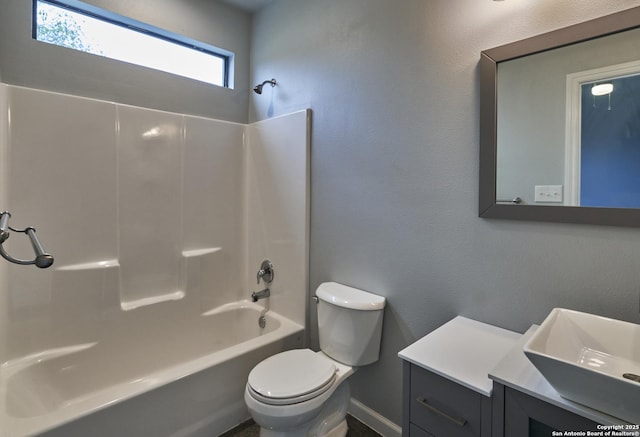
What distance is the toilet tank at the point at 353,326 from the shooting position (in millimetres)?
1708

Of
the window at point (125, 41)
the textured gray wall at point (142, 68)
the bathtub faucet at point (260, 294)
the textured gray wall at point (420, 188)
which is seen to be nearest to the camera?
the textured gray wall at point (420, 188)

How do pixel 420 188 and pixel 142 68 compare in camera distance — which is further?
pixel 142 68

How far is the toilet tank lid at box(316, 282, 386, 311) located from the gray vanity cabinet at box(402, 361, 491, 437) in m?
0.51

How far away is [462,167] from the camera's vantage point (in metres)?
1.46

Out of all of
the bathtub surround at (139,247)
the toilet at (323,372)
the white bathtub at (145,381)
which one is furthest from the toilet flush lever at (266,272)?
the toilet at (323,372)

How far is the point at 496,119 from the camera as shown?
52.8 inches

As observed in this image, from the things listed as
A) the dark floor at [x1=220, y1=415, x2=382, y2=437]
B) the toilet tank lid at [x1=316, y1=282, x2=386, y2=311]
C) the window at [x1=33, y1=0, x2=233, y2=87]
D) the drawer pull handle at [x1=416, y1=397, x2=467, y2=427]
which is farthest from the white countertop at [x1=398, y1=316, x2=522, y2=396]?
the window at [x1=33, y1=0, x2=233, y2=87]

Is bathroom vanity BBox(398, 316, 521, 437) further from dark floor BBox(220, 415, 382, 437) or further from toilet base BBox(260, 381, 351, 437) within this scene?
dark floor BBox(220, 415, 382, 437)

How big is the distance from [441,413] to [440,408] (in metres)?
0.02

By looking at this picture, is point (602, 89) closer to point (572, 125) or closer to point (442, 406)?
point (572, 125)

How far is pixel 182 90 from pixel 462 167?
2034 millimetres

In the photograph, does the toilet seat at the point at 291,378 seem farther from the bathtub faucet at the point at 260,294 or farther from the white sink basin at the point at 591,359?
the white sink basin at the point at 591,359

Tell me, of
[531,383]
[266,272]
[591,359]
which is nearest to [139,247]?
[266,272]

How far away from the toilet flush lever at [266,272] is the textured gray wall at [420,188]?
0.41m
